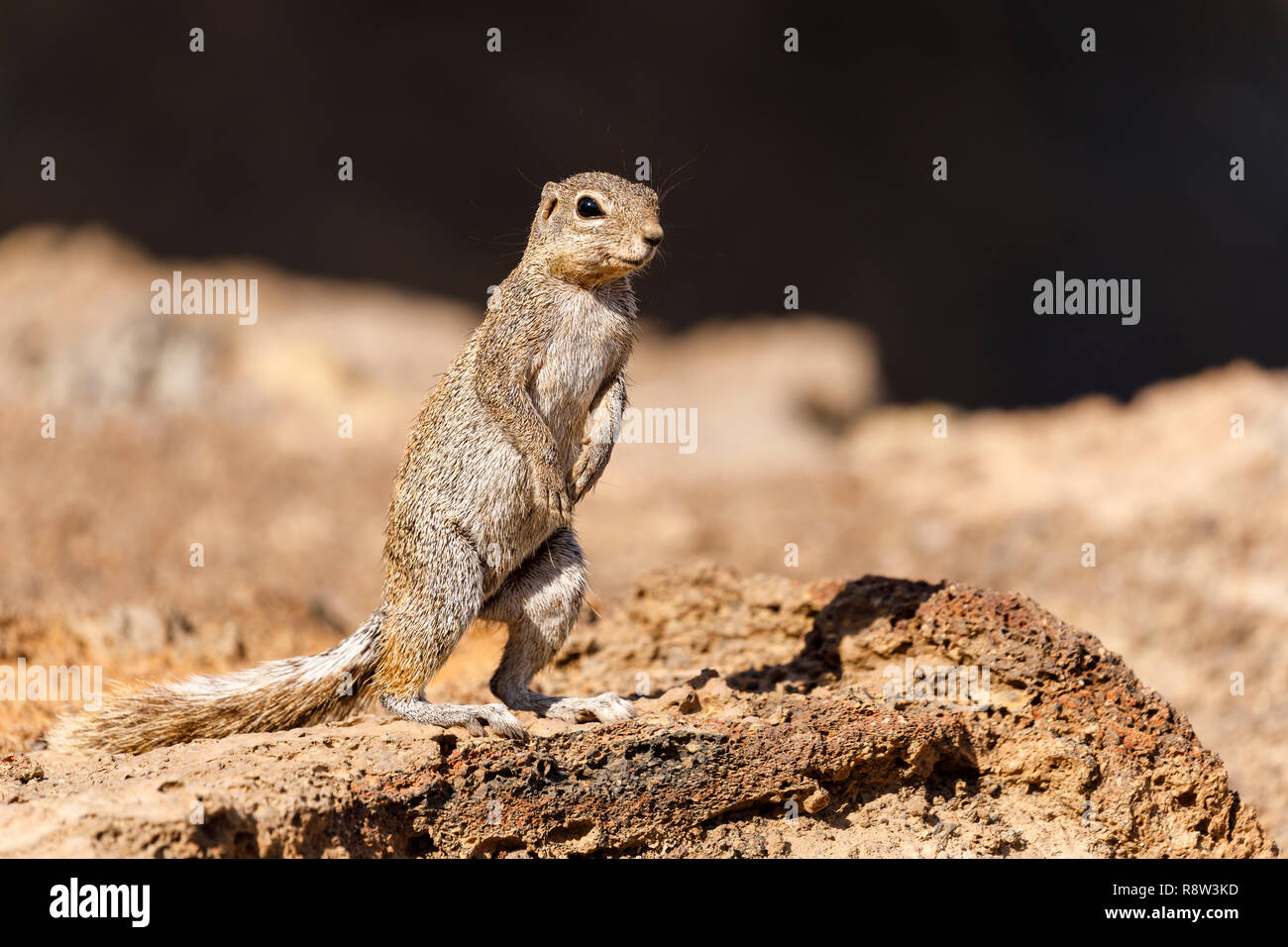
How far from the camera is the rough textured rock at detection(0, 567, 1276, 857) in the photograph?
4176mm

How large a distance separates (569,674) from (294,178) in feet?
57.7

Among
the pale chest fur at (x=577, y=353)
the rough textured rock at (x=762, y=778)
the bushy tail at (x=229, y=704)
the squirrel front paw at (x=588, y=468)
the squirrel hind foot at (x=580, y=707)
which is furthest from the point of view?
the squirrel front paw at (x=588, y=468)

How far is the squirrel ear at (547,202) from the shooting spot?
5551mm

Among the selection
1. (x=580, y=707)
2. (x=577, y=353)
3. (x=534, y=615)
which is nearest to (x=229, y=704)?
(x=534, y=615)

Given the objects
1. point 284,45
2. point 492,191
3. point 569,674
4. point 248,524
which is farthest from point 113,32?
point 569,674

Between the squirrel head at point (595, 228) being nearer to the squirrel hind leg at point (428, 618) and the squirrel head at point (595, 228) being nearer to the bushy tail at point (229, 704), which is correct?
the squirrel hind leg at point (428, 618)

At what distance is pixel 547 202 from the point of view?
220 inches

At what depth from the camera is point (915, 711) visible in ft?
17.1

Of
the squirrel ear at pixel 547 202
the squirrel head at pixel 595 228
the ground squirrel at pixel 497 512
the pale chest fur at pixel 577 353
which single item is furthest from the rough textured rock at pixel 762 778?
the squirrel ear at pixel 547 202

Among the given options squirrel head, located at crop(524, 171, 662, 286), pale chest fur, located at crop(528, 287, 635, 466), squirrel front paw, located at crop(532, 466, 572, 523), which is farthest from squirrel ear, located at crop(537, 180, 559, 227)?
squirrel front paw, located at crop(532, 466, 572, 523)

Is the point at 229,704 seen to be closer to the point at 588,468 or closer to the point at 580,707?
the point at 580,707

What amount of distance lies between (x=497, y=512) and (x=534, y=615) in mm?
558

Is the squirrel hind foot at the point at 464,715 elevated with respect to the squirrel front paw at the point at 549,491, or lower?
lower

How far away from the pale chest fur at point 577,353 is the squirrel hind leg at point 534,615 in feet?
1.72
